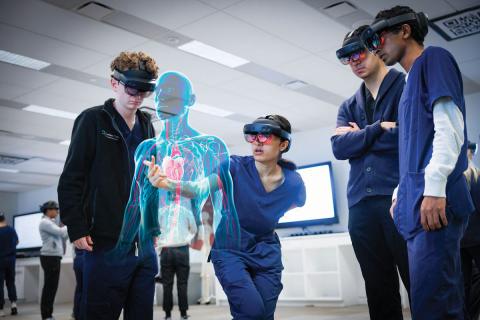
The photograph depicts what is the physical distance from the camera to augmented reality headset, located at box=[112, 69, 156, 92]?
2.36 metres

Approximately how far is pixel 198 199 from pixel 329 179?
827cm

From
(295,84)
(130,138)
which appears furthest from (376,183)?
(295,84)

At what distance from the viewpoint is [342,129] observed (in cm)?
260

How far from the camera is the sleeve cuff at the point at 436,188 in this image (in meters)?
1.78

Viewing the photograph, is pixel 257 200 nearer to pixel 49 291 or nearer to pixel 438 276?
pixel 438 276

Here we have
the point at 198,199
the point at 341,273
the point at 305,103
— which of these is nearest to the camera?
the point at 198,199

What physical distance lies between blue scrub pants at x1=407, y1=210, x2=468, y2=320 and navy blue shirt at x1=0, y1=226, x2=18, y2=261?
9201 mm

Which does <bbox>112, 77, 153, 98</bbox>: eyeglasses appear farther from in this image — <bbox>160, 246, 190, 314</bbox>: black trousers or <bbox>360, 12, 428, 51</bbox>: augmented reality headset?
<bbox>160, 246, 190, 314</bbox>: black trousers

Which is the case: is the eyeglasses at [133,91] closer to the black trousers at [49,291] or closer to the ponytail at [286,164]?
the ponytail at [286,164]

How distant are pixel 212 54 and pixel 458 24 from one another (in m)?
3.23

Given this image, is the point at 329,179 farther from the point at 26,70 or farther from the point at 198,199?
the point at 198,199

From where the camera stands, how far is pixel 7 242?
31.2 feet

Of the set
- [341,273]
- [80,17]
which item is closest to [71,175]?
[80,17]

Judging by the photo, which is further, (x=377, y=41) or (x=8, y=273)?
(x=8, y=273)
